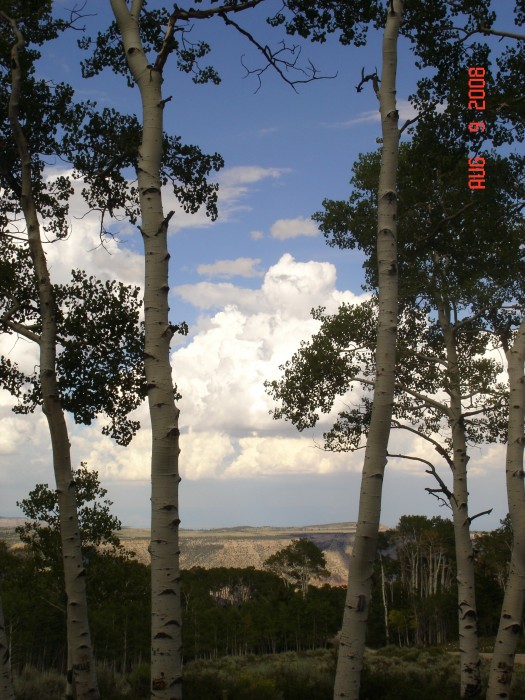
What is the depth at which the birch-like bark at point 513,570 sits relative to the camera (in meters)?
8.92

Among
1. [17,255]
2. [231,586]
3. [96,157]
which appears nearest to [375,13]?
[96,157]

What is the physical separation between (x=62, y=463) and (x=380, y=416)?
15.8ft

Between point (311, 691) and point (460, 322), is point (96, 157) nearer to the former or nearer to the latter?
point (460, 322)

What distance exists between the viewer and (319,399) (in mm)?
15508

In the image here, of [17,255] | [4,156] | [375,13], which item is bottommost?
[17,255]

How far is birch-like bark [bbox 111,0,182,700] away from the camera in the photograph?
5.60m

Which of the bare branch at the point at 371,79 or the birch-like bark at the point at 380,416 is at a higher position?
the bare branch at the point at 371,79

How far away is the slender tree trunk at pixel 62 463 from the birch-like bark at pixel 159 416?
3.38m

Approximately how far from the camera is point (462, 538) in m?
13.4

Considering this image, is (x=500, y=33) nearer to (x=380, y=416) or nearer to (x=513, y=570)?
(x=380, y=416)

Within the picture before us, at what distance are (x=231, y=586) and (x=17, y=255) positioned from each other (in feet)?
275

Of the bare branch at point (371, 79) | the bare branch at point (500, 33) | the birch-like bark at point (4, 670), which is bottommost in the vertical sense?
the birch-like bark at point (4, 670)

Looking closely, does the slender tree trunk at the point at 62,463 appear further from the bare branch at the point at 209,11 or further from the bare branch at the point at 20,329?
the bare branch at the point at 209,11
